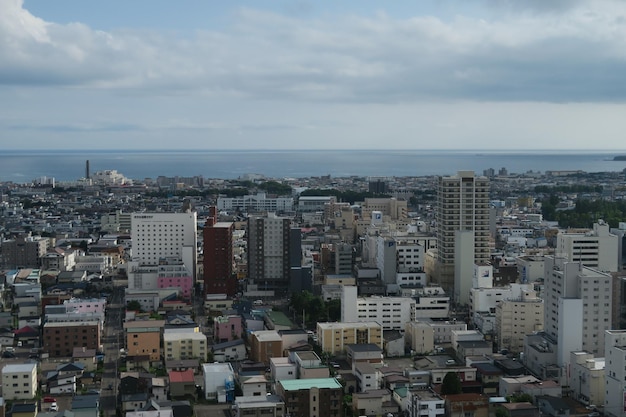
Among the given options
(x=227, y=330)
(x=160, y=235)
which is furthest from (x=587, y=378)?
(x=160, y=235)

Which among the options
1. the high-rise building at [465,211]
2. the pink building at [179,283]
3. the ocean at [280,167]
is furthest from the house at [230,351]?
the ocean at [280,167]

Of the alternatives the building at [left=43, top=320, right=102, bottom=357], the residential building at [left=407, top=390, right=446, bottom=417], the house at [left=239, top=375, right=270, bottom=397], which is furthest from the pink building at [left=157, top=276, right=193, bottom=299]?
the residential building at [left=407, top=390, right=446, bottom=417]

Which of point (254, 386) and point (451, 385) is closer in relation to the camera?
point (451, 385)

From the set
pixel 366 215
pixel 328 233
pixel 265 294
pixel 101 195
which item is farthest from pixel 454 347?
pixel 101 195

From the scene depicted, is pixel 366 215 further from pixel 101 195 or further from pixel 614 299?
pixel 101 195

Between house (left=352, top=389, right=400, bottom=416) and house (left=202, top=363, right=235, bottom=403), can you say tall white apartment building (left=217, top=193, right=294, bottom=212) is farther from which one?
house (left=352, top=389, right=400, bottom=416)

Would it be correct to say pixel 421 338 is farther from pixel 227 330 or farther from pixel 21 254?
pixel 21 254
